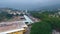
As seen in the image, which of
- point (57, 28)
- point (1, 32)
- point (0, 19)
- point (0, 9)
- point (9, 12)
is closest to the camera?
point (1, 32)

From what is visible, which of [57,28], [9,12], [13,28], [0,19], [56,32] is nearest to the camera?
[13,28]

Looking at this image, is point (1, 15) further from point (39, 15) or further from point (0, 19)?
point (39, 15)

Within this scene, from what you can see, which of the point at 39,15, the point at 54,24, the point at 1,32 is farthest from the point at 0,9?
the point at 1,32

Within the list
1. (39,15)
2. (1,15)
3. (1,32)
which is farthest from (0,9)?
(1,32)

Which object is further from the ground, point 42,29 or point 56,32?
point 42,29

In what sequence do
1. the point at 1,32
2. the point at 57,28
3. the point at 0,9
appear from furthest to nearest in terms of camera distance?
the point at 0,9
the point at 57,28
the point at 1,32

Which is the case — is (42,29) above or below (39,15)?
above

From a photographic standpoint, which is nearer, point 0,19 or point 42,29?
point 42,29

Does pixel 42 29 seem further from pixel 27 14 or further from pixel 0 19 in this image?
pixel 27 14

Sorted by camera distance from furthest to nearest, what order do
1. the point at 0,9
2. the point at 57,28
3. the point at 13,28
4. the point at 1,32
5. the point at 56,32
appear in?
the point at 0,9 → the point at 57,28 → the point at 56,32 → the point at 13,28 → the point at 1,32
